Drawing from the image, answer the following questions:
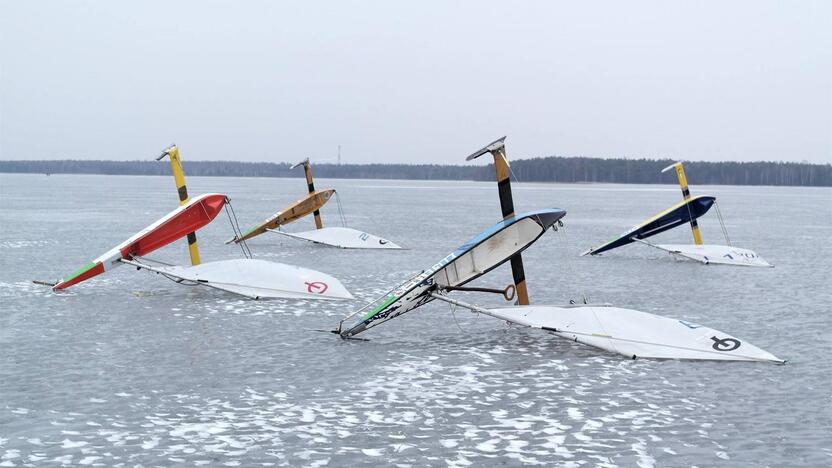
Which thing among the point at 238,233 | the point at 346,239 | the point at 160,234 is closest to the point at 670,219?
the point at 346,239

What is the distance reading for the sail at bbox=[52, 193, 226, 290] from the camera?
25.2 meters

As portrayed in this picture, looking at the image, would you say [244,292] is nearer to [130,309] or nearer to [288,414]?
[130,309]

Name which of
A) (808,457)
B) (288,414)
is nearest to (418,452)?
(288,414)

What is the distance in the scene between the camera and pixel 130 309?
22.9m

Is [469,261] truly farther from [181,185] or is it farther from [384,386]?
[181,185]

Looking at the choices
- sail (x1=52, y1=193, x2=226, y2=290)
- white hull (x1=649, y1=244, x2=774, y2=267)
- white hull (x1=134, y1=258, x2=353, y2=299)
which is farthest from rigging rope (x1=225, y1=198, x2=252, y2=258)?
white hull (x1=649, y1=244, x2=774, y2=267)

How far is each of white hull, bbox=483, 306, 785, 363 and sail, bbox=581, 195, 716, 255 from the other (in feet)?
67.3

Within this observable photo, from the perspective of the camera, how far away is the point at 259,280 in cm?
2477

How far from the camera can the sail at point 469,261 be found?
18797 mm

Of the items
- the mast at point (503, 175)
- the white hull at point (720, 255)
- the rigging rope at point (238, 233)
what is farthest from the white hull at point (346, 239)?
the mast at point (503, 175)

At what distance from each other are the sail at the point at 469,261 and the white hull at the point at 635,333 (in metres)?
1.33

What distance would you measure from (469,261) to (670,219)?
→ 21.7m

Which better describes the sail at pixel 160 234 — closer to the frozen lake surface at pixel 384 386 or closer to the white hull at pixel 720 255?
the frozen lake surface at pixel 384 386

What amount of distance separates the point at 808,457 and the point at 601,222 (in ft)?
200
